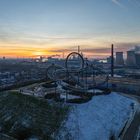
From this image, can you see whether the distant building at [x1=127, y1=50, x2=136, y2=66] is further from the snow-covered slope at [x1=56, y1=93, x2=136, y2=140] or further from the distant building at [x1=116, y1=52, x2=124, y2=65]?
the snow-covered slope at [x1=56, y1=93, x2=136, y2=140]

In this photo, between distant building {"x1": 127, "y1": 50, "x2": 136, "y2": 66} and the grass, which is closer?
the grass

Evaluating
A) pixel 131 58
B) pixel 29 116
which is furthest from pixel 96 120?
pixel 131 58

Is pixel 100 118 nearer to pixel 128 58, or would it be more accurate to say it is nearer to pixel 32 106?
pixel 32 106

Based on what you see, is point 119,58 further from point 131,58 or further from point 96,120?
point 96,120

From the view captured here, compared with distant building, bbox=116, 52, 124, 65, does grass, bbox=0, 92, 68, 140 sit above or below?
below

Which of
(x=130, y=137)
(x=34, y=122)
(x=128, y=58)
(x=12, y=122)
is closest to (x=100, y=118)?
(x=130, y=137)

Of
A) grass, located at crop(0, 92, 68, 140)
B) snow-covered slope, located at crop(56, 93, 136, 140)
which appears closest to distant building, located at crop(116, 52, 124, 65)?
snow-covered slope, located at crop(56, 93, 136, 140)

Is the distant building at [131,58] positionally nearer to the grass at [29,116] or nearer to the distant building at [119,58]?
the distant building at [119,58]

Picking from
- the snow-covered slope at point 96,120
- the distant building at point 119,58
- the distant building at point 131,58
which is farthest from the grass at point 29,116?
the distant building at point 119,58

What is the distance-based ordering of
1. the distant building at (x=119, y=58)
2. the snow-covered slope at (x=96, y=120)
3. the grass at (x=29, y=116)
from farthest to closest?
the distant building at (x=119, y=58) < the snow-covered slope at (x=96, y=120) < the grass at (x=29, y=116)
